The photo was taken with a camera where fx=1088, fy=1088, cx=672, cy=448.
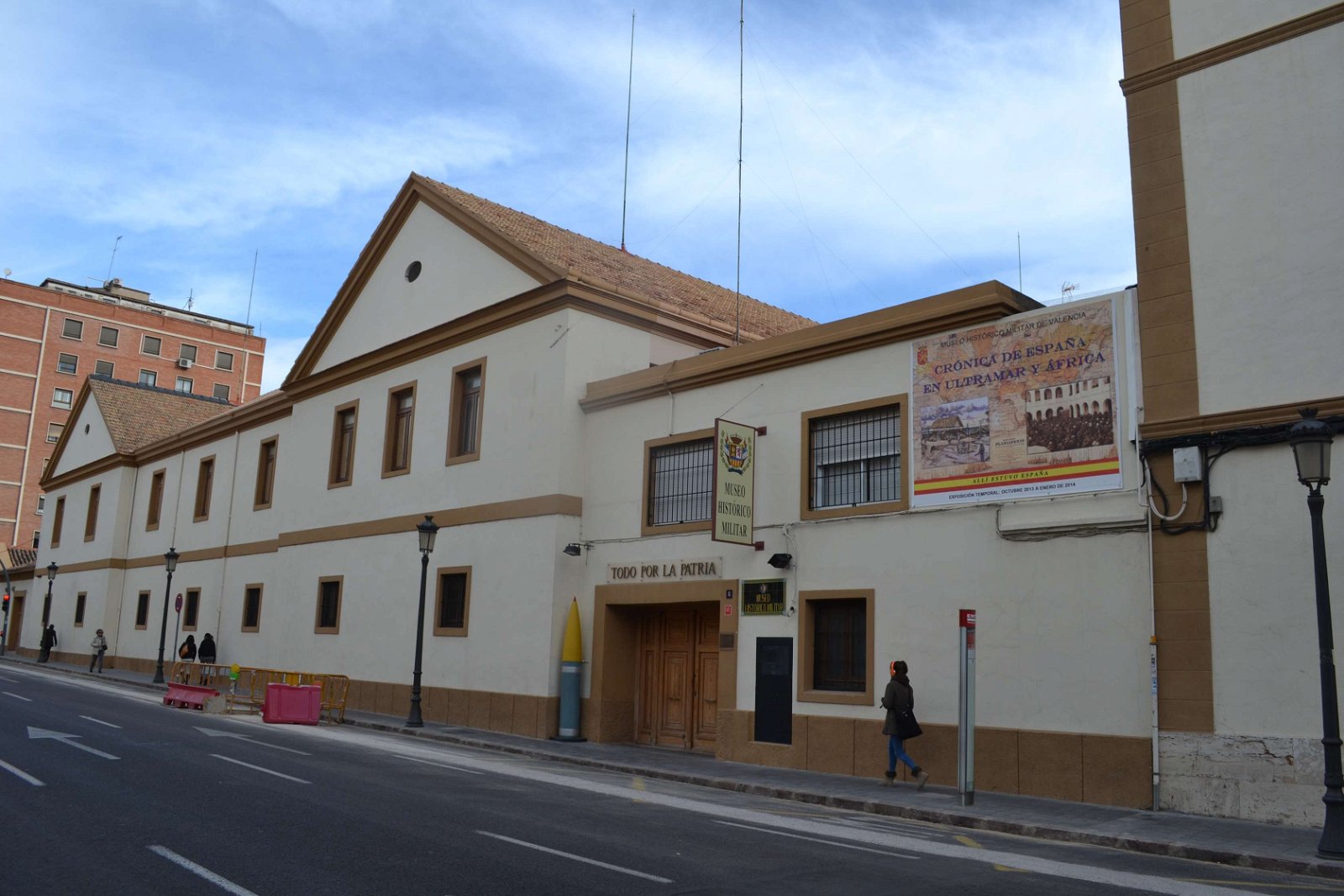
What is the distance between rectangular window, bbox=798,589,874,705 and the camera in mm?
16344

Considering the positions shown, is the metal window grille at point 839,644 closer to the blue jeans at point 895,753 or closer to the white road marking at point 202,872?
the blue jeans at point 895,753

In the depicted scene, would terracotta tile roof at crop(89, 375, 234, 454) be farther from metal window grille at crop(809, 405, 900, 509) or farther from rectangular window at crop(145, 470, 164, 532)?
metal window grille at crop(809, 405, 900, 509)

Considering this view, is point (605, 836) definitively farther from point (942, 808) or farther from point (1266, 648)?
point (1266, 648)

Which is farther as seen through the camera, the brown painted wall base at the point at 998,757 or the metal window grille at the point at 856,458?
the metal window grille at the point at 856,458

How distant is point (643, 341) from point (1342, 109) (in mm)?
13543

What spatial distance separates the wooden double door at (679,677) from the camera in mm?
19531

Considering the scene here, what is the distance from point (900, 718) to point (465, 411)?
13488 mm

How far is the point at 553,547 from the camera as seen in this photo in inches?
827

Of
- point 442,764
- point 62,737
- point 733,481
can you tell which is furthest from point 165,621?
point 733,481

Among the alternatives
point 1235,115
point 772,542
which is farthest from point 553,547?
point 1235,115

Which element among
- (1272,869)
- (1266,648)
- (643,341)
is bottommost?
(1272,869)

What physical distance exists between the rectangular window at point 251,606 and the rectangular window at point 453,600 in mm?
11578

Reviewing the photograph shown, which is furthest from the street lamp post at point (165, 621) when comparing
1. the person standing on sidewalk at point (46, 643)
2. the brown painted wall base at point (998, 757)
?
the brown painted wall base at point (998, 757)

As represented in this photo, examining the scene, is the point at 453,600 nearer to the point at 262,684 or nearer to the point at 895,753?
the point at 262,684
